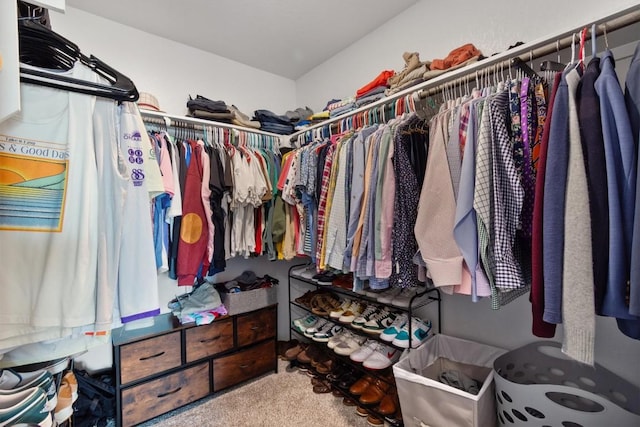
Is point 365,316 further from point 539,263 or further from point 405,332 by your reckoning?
point 539,263

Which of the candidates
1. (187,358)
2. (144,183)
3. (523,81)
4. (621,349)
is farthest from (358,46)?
(187,358)

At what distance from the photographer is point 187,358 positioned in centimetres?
171

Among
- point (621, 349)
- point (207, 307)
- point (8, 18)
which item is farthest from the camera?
point (207, 307)

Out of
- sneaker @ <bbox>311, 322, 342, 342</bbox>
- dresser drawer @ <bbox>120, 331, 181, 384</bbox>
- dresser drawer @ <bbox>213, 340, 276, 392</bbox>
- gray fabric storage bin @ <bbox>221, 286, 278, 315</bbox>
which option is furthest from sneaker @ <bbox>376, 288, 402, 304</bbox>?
dresser drawer @ <bbox>120, 331, 181, 384</bbox>

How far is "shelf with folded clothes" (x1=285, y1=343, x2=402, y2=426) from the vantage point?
4.90 feet

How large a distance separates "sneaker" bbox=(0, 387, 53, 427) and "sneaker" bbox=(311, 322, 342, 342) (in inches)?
53.6

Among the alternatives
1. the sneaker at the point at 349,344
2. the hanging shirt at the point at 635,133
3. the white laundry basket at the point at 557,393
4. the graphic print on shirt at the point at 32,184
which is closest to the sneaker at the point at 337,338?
the sneaker at the point at 349,344

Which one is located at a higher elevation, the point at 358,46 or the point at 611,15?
the point at 358,46

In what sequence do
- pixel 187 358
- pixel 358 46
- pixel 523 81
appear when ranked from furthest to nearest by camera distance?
1. pixel 358 46
2. pixel 187 358
3. pixel 523 81

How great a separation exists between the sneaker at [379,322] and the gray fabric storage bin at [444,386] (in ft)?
0.61

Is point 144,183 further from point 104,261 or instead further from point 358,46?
point 358,46

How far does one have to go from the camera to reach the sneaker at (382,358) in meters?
1.53

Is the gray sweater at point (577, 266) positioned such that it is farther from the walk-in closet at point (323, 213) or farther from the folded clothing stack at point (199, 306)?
the folded clothing stack at point (199, 306)

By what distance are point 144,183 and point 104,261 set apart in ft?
0.81
